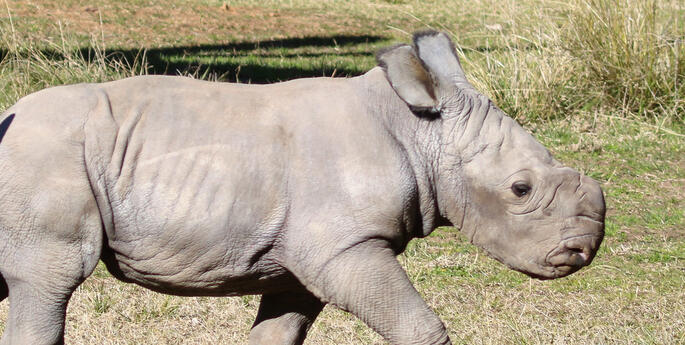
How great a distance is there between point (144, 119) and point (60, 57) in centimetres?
682

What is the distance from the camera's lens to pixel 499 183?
3521 mm

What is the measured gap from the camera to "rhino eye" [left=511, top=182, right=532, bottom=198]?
3.49 m

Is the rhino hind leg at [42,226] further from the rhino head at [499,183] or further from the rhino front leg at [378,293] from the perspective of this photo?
the rhino head at [499,183]

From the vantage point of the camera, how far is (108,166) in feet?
10.5

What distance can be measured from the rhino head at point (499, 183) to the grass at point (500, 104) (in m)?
1.55

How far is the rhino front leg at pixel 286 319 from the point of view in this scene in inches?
156

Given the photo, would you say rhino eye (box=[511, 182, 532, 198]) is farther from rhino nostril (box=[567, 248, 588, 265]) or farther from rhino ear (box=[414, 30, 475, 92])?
rhino ear (box=[414, 30, 475, 92])

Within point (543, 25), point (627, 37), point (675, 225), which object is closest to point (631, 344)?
point (675, 225)

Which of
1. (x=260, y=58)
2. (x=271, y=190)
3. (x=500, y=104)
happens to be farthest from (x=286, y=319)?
(x=260, y=58)

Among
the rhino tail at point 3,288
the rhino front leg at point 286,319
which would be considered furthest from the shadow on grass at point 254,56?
the rhino tail at point 3,288

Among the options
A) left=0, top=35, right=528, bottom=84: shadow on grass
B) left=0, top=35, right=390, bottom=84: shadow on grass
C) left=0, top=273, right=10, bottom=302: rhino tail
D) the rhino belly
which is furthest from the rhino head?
left=0, top=35, right=528, bottom=84: shadow on grass

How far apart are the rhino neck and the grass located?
1630mm

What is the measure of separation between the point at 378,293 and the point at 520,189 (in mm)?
683

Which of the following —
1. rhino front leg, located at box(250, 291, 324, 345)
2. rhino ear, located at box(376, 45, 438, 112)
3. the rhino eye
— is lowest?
rhino front leg, located at box(250, 291, 324, 345)
